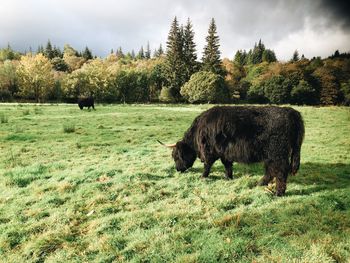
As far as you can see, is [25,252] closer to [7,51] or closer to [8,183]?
[8,183]

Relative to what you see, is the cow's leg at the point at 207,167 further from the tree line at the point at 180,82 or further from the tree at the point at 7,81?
the tree at the point at 7,81

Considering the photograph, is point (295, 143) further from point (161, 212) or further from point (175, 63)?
point (175, 63)

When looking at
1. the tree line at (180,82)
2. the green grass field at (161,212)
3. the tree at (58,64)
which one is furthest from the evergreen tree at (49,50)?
the green grass field at (161,212)

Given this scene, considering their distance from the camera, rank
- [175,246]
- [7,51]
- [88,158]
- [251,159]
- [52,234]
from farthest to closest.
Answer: [7,51], [88,158], [251,159], [52,234], [175,246]

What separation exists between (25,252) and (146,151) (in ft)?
21.7

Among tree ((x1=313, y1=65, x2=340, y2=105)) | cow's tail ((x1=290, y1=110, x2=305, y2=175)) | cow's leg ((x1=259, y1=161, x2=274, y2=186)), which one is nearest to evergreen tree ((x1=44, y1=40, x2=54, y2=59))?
tree ((x1=313, y1=65, x2=340, y2=105))

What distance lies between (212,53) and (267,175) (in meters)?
60.6

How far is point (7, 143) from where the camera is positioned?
39.1 feet

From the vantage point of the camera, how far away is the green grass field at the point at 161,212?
4.21m

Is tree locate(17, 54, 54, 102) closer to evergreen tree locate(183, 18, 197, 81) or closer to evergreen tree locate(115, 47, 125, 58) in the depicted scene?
evergreen tree locate(183, 18, 197, 81)

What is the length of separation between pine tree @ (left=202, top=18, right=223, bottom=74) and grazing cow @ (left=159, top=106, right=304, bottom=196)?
57.0m

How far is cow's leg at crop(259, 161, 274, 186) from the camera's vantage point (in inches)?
255

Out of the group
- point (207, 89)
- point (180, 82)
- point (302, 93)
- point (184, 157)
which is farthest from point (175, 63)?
point (184, 157)

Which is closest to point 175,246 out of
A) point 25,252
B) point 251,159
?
point 25,252
